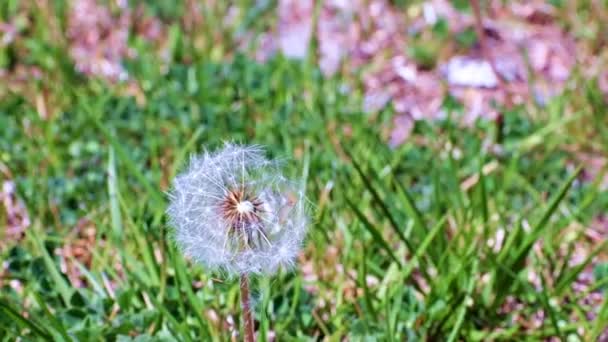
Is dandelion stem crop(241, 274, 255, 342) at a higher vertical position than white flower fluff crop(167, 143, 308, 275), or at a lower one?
lower

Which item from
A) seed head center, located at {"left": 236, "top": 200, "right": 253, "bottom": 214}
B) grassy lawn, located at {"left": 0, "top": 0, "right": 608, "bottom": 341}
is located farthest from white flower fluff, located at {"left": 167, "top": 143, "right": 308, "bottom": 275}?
grassy lawn, located at {"left": 0, "top": 0, "right": 608, "bottom": 341}

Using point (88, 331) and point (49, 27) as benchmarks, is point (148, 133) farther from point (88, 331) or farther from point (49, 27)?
point (88, 331)

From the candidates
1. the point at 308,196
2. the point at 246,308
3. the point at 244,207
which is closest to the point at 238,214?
the point at 244,207

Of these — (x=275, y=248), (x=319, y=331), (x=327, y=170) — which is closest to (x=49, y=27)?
(x=327, y=170)

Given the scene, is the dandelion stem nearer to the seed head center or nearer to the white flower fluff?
the white flower fluff

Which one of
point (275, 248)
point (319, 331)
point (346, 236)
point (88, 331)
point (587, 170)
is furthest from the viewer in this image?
point (587, 170)

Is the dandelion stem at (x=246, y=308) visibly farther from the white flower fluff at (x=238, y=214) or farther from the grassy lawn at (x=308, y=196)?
the grassy lawn at (x=308, y=196)
